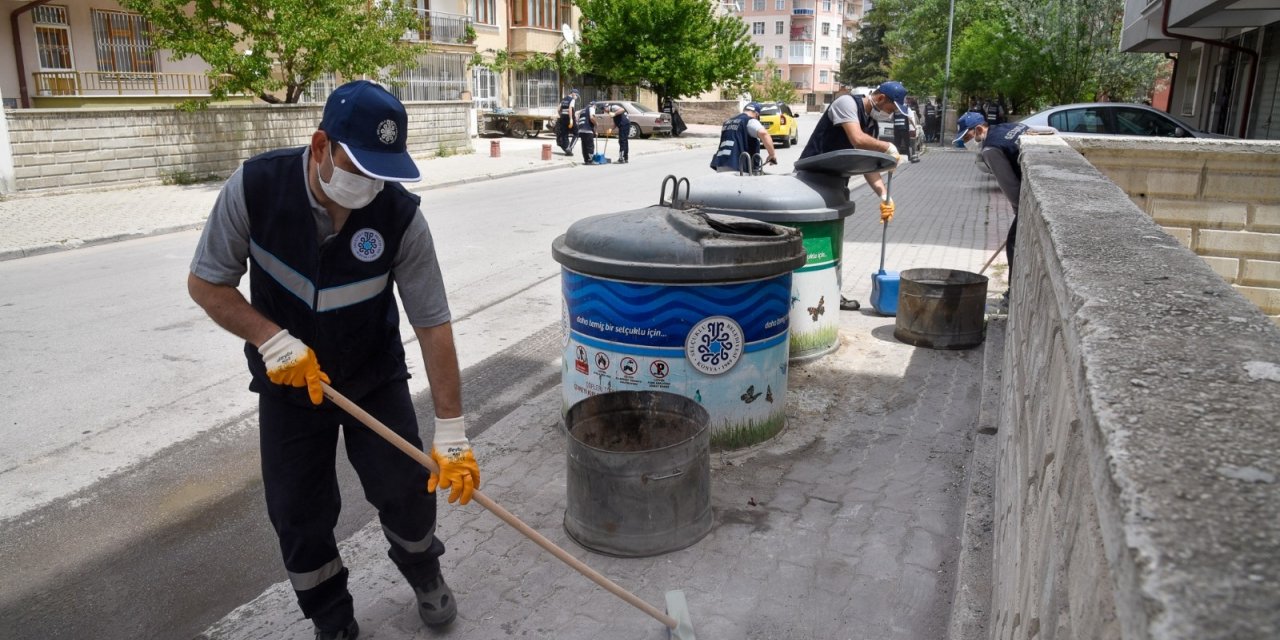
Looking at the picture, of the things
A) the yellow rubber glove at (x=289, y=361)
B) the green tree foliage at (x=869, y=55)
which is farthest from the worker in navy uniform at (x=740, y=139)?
the green tree foliage at (x=869, y=55)

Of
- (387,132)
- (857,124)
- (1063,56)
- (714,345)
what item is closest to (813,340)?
(857,124)

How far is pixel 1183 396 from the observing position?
121 centimetres

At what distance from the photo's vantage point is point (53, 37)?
23.6 m

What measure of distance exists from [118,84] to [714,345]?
25459 millimetres

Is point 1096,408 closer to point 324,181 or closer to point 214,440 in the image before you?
point 324,181

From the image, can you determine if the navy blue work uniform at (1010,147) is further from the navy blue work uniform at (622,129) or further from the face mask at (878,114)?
the navy blue work uniform at (622,129)

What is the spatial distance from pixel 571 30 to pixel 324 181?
37615 mm

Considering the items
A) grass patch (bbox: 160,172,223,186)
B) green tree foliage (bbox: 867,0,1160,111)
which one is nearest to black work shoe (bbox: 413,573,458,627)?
grass patch (bbox: 160,172,223,186)

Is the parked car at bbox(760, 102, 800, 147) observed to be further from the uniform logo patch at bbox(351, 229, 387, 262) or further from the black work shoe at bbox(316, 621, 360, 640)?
the black work shoe at bbox(316, 621, 360, 640)

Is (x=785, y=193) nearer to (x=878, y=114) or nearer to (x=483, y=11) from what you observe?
(x=878, y=114)

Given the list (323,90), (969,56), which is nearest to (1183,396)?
(323,90)

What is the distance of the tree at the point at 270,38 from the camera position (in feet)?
54.2

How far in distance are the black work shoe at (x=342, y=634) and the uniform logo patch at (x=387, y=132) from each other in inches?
65.3

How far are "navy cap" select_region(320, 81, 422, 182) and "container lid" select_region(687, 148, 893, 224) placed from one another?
294 centimetres
